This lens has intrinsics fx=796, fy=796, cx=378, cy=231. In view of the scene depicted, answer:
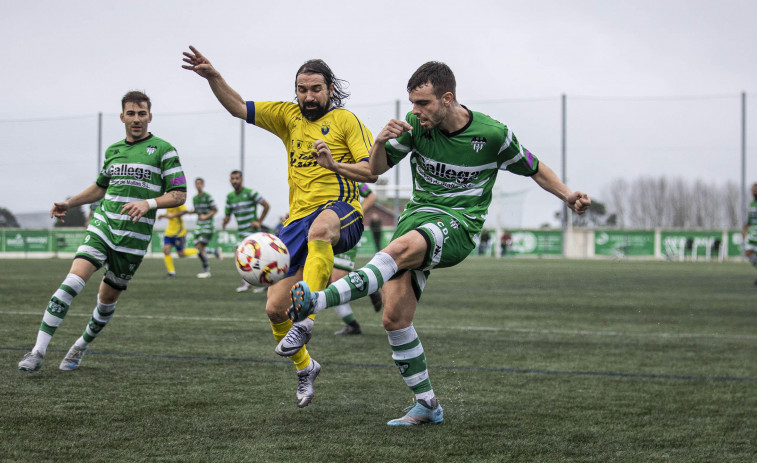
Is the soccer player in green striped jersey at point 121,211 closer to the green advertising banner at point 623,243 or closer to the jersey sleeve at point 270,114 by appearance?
the jersey sleeve at point 270,114

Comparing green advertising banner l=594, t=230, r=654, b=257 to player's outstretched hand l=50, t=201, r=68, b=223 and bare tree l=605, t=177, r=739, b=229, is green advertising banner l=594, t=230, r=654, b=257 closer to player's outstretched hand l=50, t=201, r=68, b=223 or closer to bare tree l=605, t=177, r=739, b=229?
bare tree l=605, t=177, r=739, b=229

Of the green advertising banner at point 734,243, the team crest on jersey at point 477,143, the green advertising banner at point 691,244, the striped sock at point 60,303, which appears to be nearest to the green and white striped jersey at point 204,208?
the striped sock at point 60,303

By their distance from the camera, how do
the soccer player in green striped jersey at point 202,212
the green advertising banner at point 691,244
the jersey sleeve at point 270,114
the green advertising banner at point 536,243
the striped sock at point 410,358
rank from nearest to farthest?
the striped sock at point 410,358 → the jersey sleeve at point 270,114 → the soccer player in green striped jersey at point 202,212 → the green advertising banner at point 691,244 → the green advertising banner at point 536,243

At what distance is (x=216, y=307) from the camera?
450 inches

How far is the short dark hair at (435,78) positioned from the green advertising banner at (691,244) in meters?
38.2

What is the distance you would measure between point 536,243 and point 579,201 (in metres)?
37.8

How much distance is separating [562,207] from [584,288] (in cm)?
2232

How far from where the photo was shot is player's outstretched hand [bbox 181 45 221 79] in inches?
198

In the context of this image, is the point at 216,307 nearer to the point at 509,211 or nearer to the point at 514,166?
the point at 514,166

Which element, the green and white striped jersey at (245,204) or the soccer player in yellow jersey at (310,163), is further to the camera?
the green and white striped jersey at (245,204)

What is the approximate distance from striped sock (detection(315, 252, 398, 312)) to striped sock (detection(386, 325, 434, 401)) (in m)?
0.51

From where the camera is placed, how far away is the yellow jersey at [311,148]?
495 cm

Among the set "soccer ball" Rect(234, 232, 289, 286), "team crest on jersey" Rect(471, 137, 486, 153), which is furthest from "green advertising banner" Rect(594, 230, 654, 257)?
"soccer ball" Rect(234, 232, 289, 286)

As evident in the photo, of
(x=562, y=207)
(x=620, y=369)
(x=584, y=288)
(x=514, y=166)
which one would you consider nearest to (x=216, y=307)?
(x=620, y=369)
